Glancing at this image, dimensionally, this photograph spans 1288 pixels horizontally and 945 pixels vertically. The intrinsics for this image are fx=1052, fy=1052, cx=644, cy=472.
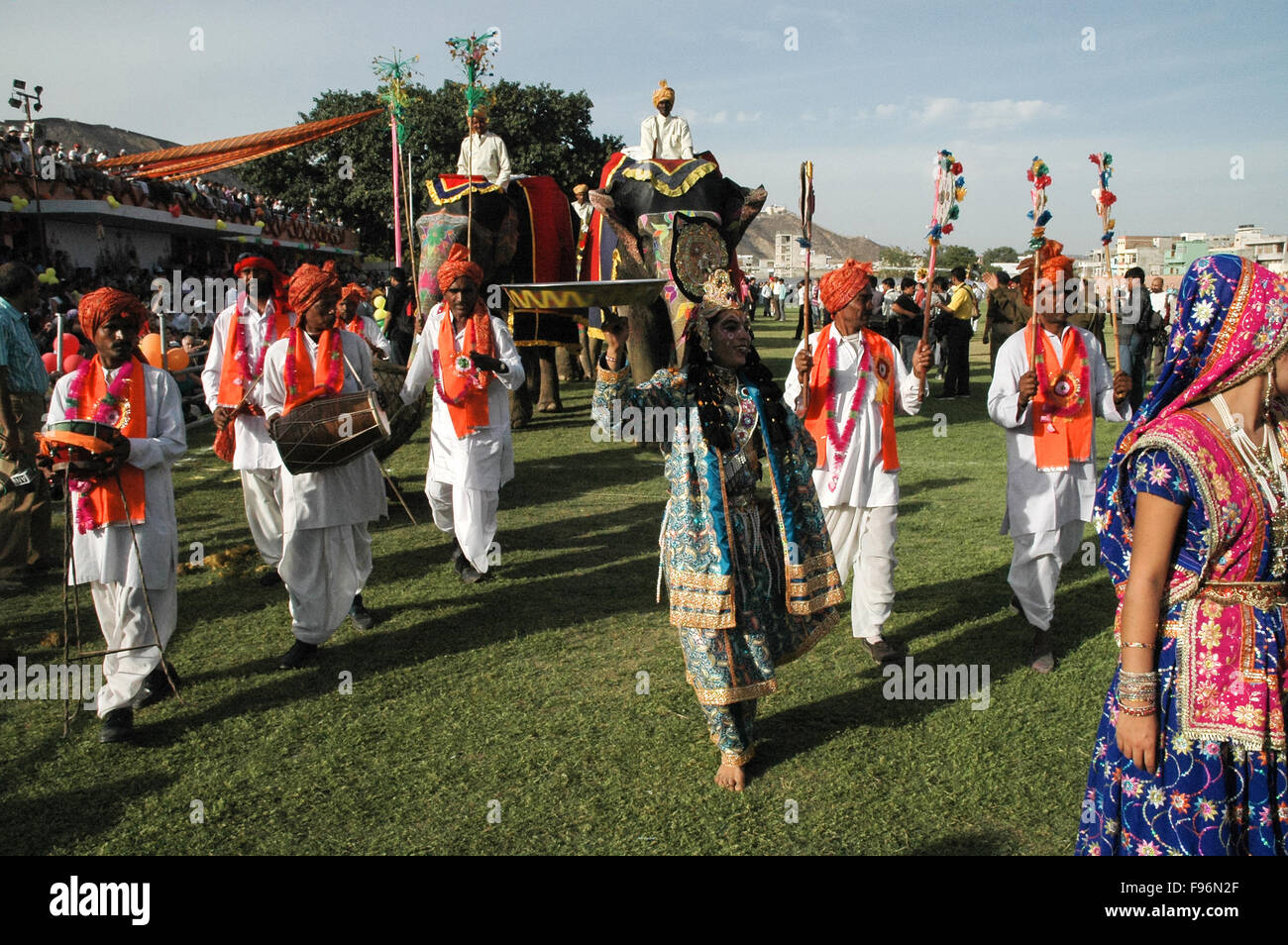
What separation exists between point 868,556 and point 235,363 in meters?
4.31

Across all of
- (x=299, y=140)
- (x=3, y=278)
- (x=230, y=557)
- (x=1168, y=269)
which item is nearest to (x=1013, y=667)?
(x=230, y=557)

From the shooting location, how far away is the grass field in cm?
384

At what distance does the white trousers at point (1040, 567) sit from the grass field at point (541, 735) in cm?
30

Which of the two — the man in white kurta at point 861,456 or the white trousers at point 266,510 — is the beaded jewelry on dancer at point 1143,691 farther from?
the white trousers at point 266,510

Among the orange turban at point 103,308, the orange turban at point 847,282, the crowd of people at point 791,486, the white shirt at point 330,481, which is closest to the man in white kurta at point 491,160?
the crowd of people at point 791,486

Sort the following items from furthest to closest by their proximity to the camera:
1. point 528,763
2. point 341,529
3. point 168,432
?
1. point 341,529
2. point 168,432
3. point 528,763

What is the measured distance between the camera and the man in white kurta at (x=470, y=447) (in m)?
6.54

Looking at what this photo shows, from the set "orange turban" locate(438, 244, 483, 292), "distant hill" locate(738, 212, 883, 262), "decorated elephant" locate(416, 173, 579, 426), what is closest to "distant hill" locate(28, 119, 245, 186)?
"decorated elephant" locate(416, 173, 579, 426)

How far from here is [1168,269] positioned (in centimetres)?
2078

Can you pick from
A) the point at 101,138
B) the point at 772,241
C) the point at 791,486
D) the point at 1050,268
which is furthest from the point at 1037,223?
the point at 772,241

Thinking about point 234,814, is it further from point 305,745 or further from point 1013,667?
point 1013,667

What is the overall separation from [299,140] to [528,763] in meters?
10.2

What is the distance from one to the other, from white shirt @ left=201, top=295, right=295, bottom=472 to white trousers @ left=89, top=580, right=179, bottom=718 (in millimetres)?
1971

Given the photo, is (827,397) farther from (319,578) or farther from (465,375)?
(319,578)
